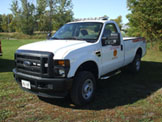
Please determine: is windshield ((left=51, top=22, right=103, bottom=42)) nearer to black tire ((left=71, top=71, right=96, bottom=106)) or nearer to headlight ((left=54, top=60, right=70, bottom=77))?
black tire ((left=71, top=71, right=96, bottom=106))

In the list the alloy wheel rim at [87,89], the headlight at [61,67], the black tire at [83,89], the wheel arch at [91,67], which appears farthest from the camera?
the wheel arch at [91,67]

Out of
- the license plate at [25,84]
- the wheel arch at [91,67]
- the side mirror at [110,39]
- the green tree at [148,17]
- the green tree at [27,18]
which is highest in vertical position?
the green tree at [27,18]

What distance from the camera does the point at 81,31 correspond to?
15.9 ft

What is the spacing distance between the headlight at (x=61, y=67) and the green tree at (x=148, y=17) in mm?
10125

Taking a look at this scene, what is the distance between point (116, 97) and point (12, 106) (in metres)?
2.63

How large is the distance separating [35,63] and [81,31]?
182cm

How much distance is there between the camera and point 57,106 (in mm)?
4043

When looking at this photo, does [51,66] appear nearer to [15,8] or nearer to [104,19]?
[104,19]

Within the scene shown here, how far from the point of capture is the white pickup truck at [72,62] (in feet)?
11.3

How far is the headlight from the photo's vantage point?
11.1ft

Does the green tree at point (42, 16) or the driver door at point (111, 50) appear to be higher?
the green tree at point (42, 16)

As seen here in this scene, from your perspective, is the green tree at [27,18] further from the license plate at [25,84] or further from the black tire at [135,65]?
the license plate at [25,84]

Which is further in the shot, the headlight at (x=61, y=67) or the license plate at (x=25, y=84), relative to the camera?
the license plate at (x=25, y=84)

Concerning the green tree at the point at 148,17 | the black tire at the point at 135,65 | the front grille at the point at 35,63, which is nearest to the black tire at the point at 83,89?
the front grille at the point at 35,63
